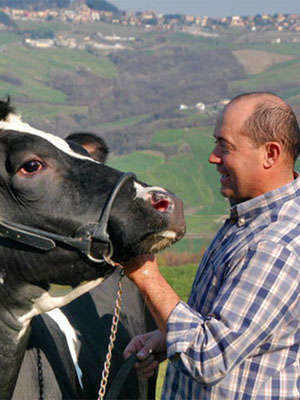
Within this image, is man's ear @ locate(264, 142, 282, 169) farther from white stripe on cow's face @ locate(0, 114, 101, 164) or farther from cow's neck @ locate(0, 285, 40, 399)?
cow's neck @ locate(0, 285, 40, 399)

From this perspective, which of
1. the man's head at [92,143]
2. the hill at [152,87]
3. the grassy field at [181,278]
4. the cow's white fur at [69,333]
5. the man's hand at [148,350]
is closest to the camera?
the man's hand at [148,350]

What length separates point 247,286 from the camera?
114 inches

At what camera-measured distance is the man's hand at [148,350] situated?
3.68 metres

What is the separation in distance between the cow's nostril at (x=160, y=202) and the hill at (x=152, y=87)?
28937mm

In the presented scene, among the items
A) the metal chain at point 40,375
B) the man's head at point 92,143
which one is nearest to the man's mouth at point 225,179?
the metal chain at point 40,375

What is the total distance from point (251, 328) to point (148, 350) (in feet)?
3.50

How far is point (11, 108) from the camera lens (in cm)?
335

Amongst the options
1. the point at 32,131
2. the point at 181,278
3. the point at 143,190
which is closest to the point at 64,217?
the point at 143,190

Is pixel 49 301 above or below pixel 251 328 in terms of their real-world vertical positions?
below

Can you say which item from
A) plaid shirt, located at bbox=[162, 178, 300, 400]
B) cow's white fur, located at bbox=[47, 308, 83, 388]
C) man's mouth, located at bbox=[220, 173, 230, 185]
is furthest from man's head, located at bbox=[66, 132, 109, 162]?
plaid shirt, located at bbox=[162, 178, 300, 400]

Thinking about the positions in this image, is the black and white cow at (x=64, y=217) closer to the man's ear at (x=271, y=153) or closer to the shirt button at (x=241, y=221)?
the shirt button at (x=241, y=221)

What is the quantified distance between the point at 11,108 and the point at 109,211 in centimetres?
93

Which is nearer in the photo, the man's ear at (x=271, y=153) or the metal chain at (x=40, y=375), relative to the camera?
the man's ear at (x=271, y=153)

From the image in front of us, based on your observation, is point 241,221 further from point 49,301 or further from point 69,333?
point 69,333
